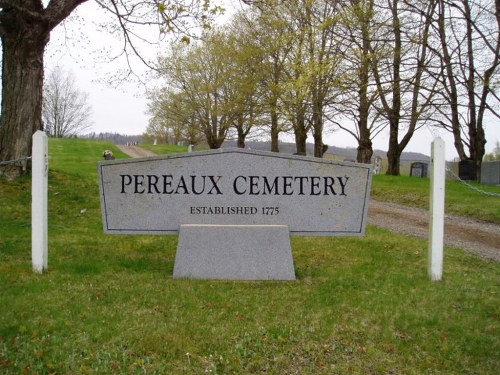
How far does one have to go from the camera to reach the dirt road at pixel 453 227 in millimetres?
8789

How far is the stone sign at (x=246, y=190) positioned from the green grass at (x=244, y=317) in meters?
0.67

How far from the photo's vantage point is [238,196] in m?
6.02

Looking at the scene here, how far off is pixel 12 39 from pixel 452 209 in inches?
431

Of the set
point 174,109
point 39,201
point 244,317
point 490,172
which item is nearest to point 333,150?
point 174,109

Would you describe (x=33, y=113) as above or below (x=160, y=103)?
below

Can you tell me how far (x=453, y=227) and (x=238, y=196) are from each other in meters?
6.60

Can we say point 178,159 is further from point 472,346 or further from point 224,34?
point 224,34

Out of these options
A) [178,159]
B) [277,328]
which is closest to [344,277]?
[277,328]

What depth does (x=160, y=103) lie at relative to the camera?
35.4 m

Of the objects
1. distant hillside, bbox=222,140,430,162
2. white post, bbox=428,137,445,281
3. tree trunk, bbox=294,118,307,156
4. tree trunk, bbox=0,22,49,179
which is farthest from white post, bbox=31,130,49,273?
distant hillside, bbox=222,140,430,162

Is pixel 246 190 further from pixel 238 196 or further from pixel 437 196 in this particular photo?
pixel 437 196

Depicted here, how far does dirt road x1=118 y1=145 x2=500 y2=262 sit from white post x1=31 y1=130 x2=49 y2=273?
6181 millimetres

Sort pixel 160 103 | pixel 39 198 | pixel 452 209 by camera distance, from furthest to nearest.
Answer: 1. pixel 160 103
2. pixel 452 209
3. pixel 39 198

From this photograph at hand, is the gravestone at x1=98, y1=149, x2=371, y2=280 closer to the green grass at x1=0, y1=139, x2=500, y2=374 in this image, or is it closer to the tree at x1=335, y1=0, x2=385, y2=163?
the green grass at x1=0, y1=139, x2=500, y2=374
